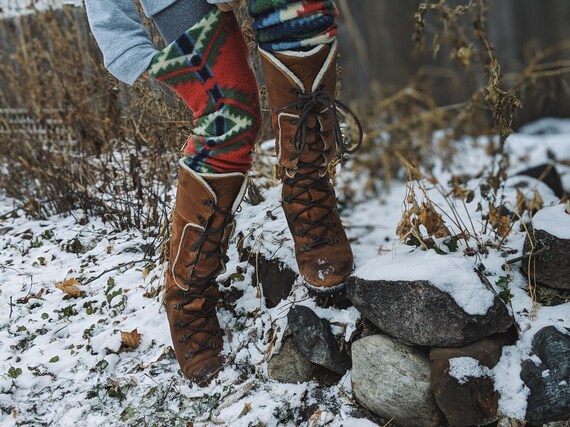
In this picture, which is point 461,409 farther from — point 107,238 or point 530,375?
point 107,238

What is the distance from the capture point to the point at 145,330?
2.06m

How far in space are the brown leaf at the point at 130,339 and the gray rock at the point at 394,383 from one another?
30.6 inches

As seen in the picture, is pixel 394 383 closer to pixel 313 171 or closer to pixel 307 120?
pixel 313 171

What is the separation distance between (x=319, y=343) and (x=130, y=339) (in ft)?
2.20

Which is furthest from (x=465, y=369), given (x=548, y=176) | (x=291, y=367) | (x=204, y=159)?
(x=548, y=176)

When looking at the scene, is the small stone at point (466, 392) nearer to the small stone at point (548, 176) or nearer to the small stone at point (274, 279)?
the small stone at point (274, 279)

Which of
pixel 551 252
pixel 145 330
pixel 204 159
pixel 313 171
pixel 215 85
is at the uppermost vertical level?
pixel 215 85

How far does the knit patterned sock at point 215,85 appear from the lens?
162cm

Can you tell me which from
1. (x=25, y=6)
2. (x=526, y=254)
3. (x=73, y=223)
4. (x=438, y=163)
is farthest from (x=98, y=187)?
(x=438, y=163)

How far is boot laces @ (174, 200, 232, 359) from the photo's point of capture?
178cm

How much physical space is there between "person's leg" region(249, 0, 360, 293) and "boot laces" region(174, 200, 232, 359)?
0.81ft

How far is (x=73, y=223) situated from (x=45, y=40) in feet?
3.92

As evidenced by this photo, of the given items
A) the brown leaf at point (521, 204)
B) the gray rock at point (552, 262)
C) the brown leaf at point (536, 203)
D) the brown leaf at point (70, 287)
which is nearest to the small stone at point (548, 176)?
the brown leaf at point (536, 203)

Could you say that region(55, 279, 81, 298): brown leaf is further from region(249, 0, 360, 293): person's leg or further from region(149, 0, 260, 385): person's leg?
region(249, 0, 360, 293): person's leg
